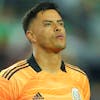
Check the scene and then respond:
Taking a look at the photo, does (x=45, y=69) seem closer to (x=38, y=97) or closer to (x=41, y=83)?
(x=41, y=83)

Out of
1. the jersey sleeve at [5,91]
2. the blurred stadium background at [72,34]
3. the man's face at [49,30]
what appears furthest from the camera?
the blurred stadium background at [72,34]

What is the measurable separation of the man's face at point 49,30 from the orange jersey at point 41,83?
16 cm

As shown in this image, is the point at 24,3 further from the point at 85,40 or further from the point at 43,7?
the point at 43,7

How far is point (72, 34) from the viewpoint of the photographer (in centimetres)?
571

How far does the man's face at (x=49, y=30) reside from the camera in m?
2.85

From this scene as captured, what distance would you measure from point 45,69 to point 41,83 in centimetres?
12

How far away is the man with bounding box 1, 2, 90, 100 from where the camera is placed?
9.20 ft

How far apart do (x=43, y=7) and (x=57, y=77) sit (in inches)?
19.2

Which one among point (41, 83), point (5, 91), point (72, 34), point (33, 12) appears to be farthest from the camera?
point (72, 34)

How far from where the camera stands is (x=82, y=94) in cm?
298

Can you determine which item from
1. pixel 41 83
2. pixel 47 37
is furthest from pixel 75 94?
pixel 47 37

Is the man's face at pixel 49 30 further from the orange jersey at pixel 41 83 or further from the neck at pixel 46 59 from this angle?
the orange jersey at pixel 41 83

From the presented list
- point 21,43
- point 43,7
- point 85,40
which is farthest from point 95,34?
point 43,7

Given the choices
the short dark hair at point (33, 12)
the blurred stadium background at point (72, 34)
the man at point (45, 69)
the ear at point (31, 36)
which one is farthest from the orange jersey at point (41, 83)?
the blurred stadium background at point (72, 34)
